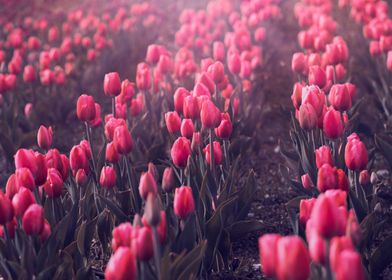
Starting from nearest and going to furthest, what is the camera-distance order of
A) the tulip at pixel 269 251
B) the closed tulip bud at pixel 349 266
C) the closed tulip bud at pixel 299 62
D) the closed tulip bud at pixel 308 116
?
the closed tulip bud at pixel 349 266 < the tulip at pixel 269 251 < the closed tulip bud at pixel 308 116 < the closed tulip bud at pixel 299 62

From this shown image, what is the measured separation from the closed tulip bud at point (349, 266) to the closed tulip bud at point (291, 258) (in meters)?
0.09

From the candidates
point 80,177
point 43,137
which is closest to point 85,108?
point 43,137

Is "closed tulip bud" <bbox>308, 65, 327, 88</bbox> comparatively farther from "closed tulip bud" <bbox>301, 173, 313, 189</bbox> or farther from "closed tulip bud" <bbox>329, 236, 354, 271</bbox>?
"closed tulip bud" <bbox>329, 236, 354, 271</bbox>

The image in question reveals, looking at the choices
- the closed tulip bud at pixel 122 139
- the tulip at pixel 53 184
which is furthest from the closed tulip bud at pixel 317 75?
the tulip at pixel 53 184

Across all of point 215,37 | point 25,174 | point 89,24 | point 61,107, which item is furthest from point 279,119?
point 89,24

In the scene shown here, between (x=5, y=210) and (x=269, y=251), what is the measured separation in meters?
1.12

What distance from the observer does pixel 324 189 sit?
7.59 feet

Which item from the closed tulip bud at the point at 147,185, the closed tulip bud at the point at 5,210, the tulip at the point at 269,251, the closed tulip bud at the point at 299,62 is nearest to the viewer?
the tulip at the point at 269,251

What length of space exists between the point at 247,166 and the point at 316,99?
170 centimetres

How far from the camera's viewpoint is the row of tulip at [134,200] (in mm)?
2169

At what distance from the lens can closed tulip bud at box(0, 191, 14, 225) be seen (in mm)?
2268

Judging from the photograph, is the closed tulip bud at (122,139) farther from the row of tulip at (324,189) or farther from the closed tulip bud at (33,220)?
the row of tulip at (324,189)

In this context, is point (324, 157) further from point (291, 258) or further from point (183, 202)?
point (291, 258)

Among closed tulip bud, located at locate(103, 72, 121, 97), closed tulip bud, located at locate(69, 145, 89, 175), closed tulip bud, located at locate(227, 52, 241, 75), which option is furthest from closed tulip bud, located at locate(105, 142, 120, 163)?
closed tulip bud, located at locate(227, 52, 241, 75)
